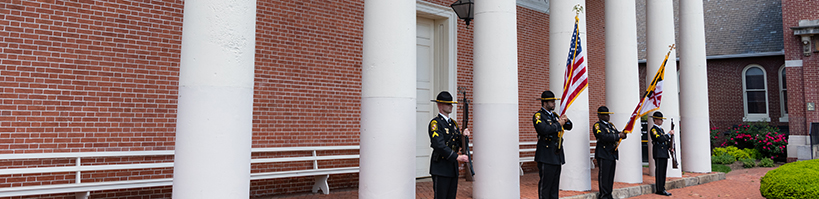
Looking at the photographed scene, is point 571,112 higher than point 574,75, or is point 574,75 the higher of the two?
point 574,75

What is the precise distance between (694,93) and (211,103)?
11.2m

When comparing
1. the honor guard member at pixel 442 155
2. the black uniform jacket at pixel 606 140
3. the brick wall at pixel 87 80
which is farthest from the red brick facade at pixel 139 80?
the black uniform jacket at pixel 606 140

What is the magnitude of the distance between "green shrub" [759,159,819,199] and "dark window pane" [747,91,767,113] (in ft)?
53.8

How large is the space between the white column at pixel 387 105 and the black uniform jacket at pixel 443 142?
0.27 m

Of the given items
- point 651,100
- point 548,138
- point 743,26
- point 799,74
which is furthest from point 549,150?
point 743,26

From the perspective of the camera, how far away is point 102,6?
6.50 metres

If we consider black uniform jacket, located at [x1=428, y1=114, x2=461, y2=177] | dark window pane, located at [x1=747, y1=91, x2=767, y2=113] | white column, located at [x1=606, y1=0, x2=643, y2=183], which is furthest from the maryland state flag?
dark window pane, located at [x1=747, y1=91, x2=767, y2=113]

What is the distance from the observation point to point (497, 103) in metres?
6.46

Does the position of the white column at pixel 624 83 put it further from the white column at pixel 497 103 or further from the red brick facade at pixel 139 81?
the red brick facade at pixel 139 81

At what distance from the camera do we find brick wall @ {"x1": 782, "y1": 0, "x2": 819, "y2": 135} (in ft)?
53.8

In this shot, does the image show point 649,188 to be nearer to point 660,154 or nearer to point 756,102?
point 660,154

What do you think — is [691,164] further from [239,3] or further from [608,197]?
[239,3]

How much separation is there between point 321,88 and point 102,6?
343cm

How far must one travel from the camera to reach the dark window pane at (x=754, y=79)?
21203 millimetres
